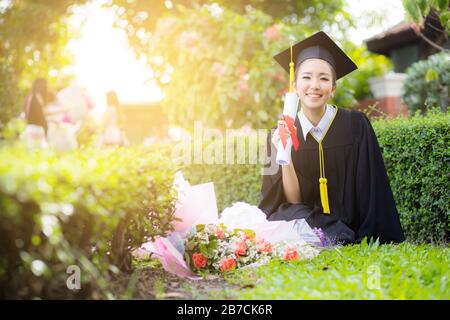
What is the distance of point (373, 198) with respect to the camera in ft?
13.9

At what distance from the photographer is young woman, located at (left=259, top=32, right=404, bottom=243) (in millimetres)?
4250

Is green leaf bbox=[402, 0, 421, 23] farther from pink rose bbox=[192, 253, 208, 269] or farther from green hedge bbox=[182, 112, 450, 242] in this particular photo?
pink rose bbox=[192, 253, 208, 269]

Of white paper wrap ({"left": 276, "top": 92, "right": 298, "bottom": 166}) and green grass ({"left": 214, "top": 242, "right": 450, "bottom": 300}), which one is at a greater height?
white paper wrap ({"left": 276, "top": 92, "right": 298, "bottom": 166})

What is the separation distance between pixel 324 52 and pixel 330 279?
212cm

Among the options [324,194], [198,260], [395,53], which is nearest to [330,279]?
[198,260]

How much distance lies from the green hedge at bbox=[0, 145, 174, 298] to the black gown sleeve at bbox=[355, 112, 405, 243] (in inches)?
70.8

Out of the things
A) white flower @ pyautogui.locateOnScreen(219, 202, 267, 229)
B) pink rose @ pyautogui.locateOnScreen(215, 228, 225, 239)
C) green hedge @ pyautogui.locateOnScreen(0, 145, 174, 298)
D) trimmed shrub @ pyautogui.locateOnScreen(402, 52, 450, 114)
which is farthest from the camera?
trimmed shrub @ pyautogui.locateOnScreen(402, 52, 450, 114)

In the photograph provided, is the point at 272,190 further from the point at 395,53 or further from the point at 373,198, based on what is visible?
the point at 395,53

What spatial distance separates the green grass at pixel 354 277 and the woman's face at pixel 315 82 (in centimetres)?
123

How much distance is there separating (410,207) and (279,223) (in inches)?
73.4

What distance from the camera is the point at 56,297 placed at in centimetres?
258

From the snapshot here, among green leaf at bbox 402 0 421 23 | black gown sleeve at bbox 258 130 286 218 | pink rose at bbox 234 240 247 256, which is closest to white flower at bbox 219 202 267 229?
pink rose at bbox 234 240 247 256

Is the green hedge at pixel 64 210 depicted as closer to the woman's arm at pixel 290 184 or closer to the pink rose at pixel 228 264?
the pink rose at pixel 228 264

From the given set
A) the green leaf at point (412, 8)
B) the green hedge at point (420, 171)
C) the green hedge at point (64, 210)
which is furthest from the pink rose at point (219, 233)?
the green leaf at point (412, 8)
